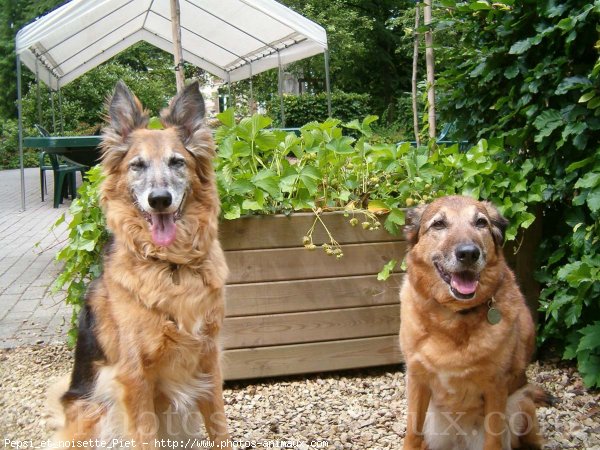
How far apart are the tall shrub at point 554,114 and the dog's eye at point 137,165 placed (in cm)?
227

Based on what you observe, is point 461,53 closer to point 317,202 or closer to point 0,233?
point 317,202

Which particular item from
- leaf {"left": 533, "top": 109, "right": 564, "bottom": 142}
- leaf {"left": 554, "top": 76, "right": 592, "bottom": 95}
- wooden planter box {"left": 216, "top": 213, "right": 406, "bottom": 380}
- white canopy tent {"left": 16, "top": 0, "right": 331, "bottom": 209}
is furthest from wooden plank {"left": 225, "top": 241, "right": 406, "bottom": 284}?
white canopy tent {"left": 16, "top": 0, "right": 331, "bottom": 209}

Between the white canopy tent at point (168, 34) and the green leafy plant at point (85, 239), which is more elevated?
the white canopy tent at point (168, 34)

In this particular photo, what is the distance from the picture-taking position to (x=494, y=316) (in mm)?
2732

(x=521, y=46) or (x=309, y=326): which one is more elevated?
(x=521, y=46)

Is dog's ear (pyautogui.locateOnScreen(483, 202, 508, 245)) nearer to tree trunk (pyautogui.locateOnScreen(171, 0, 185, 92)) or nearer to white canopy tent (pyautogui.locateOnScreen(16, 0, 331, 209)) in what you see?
tree trunk (pyautogui.locateOnScreen(171, 0, 185, 92))

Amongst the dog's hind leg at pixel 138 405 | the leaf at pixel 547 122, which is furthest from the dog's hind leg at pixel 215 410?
the leaf at pixel 547 122

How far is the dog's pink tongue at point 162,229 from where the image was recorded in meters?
2.55

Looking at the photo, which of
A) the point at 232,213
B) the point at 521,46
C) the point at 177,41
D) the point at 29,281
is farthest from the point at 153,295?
the point at 29,281

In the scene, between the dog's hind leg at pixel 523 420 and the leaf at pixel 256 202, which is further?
the leaf at pixel 256 202

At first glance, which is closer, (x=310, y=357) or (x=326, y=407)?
(x=326, y=407)

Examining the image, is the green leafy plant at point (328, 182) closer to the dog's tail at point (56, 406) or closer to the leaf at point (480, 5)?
the leaf at point (480, 5)

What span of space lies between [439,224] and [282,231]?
3.83 ft

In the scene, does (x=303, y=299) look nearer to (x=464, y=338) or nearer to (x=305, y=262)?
(x=305, y=262)
